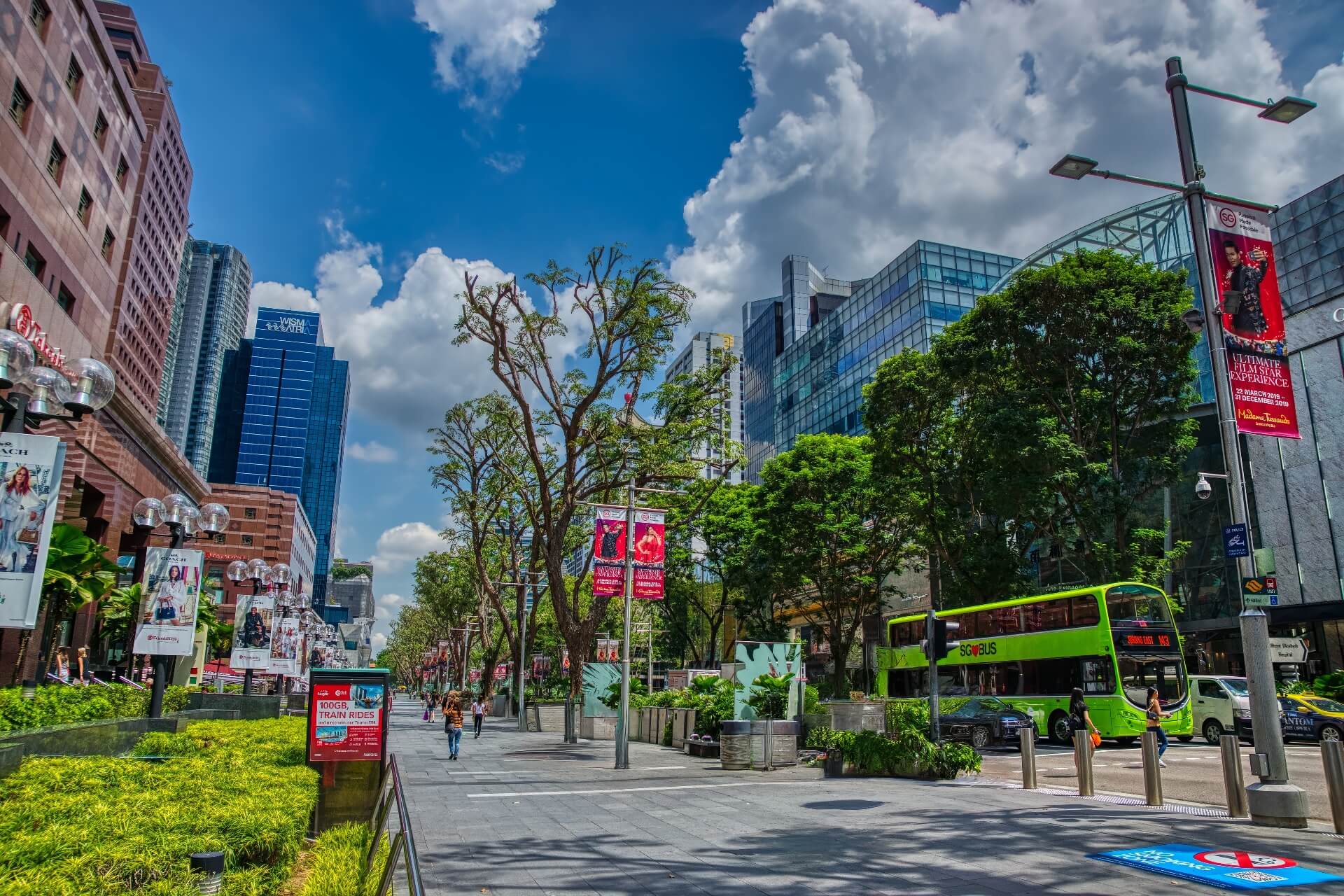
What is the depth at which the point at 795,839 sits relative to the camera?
10250mm

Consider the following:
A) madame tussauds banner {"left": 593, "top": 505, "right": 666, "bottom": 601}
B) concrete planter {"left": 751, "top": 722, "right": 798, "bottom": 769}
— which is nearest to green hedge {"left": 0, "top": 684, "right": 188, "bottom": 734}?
madame tussauds banner {"left": 593, "top": 505, "right": 666, "bottom": 601}

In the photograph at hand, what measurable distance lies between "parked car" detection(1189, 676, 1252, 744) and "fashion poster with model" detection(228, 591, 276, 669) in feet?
89.2

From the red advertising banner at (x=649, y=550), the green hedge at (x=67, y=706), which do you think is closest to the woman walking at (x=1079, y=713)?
the red advertising banner at (x=649, y=550)

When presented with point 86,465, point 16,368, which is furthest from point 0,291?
point 16,368

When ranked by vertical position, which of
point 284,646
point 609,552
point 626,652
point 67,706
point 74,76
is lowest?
point 67,706

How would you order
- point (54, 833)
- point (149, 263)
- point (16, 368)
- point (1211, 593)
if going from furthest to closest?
1. point (149, 263)
2. point (1211, 593)
3. point (16, 368)
4. point (54, 833)

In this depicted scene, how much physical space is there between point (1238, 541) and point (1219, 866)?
5105mm

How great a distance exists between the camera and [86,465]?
25688mm

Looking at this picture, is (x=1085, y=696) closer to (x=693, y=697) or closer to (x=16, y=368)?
(x=693, y=697)

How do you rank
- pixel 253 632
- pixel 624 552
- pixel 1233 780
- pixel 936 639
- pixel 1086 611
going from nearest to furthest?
pixel 1233 780, pixel 936 639, pixel 624 552, pixel 1086 611, pixel 253 632

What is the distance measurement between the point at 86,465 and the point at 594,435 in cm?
1512

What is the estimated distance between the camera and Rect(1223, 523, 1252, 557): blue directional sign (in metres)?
11.8

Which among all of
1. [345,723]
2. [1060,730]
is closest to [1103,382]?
[1060,730]

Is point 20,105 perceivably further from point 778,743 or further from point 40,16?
point 778,743
